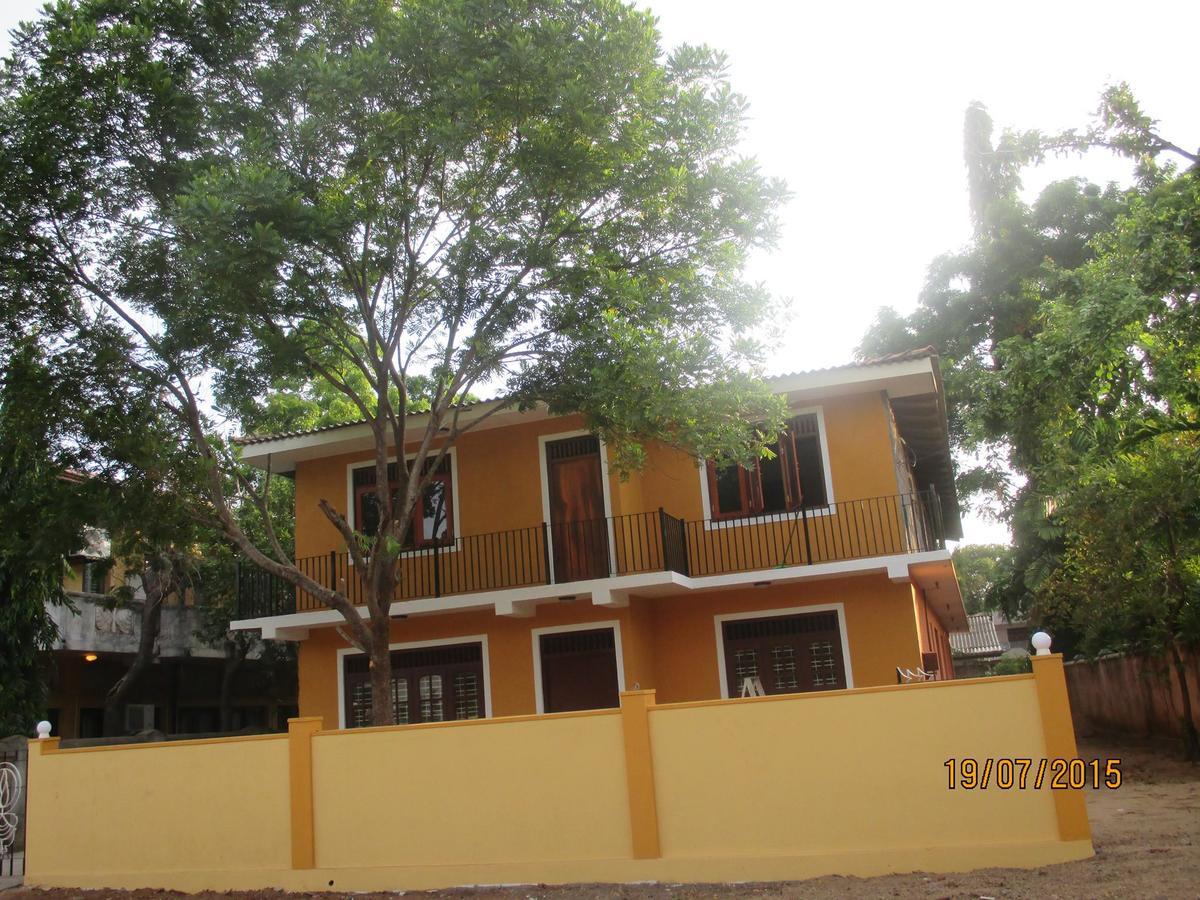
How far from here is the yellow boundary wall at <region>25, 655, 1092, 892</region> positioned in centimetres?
841

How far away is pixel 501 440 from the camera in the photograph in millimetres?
15719

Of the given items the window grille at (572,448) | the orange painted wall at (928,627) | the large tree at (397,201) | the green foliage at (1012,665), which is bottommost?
the green foliage at (1012,665)

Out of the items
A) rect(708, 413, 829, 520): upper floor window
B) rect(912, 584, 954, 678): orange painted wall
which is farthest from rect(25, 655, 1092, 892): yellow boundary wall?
rect(708, 413, 829, 520): upper floor window

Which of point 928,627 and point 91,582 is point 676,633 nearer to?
point 928,627

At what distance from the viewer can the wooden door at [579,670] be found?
570 inches

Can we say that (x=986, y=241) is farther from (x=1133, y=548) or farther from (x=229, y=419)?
(x=229, y=419)

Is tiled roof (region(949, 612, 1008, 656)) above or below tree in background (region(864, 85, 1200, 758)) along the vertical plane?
below

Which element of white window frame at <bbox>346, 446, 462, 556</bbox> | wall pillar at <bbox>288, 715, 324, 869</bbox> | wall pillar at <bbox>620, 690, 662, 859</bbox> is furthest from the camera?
white window frame at <bbox>346, 446, 462, 556</bbox>

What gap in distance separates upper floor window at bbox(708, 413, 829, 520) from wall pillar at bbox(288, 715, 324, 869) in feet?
21.9

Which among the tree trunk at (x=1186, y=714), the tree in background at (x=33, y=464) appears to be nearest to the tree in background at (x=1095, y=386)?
the tree trunk at (x=1186, y=714)

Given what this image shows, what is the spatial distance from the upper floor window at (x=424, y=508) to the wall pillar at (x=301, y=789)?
18.2ft

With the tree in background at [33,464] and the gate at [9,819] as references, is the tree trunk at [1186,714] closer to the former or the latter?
the tree in background at [33,464]

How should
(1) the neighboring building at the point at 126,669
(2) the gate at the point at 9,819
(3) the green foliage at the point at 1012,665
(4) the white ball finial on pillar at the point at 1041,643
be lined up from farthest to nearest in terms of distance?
(3) the green foliage at the point at 1012,665, (1) the neighboring building at the point at 126,669, (2) the gate at the point at 9,819, (4) the white ball finial on pillar at the point at 1041,643

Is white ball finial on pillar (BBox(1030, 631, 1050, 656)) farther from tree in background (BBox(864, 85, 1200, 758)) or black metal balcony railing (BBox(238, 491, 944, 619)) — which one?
black metal balcony railing (BBox(238, 491, 944, 619))
